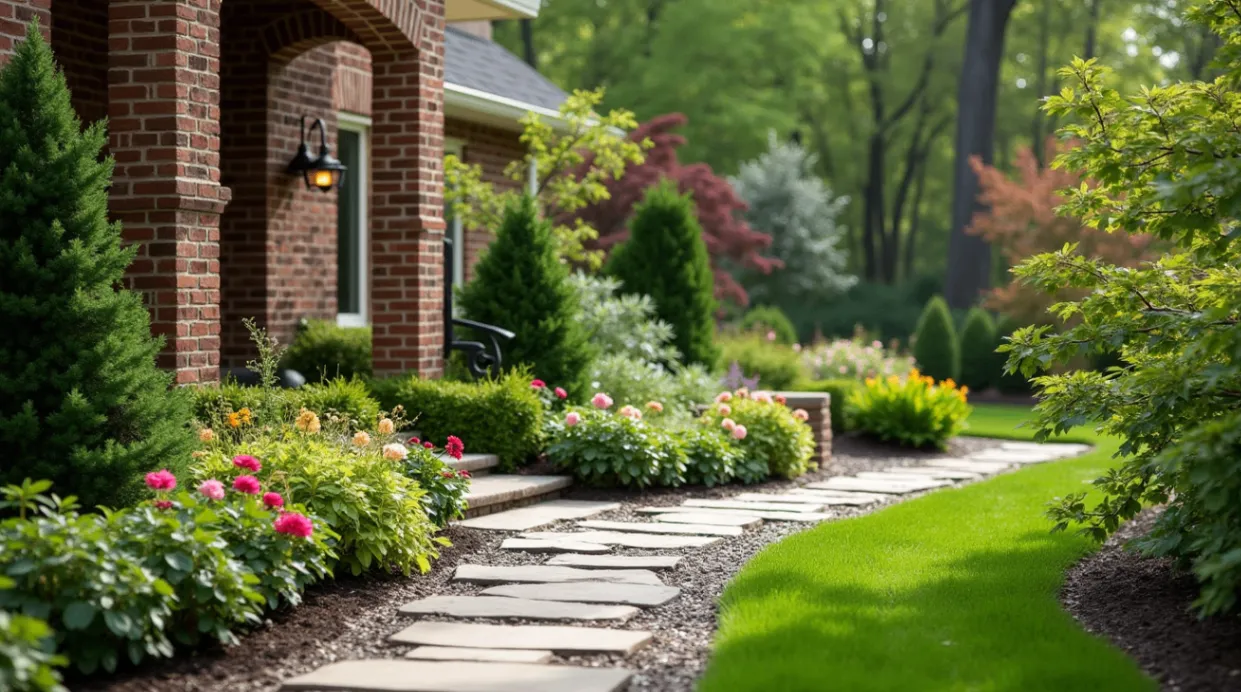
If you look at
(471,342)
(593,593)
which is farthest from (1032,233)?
(593,593)

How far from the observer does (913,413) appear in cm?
1227

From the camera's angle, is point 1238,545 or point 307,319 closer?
point 1238,545

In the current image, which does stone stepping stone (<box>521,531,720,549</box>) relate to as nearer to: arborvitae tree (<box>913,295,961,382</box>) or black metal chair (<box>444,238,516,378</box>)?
black metal chair (<box>444,238,516,378</box>)

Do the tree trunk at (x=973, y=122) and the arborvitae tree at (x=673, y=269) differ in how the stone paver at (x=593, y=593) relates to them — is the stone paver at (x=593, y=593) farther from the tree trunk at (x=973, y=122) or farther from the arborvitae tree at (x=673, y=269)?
the tree trunk at (x=973, y=122)

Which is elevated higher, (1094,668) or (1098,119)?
(1098,119)

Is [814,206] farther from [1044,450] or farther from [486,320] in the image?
[486,320]

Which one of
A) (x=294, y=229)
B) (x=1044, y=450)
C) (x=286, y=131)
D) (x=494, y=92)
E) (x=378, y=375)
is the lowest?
(x=1044, y=450)

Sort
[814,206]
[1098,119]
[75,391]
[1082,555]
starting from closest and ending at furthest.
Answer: [75,391] < [1098,119] < [1082,555] < [814,206]

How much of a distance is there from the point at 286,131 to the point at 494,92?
3.61m

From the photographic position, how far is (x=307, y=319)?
33.3 ft

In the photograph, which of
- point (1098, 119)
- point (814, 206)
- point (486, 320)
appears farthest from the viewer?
point (814, 206)

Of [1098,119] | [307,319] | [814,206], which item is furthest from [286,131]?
[814,206]

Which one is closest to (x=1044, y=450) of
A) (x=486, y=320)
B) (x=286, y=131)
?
(x=486, y=320)

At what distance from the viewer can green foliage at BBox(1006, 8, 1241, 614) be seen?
4344 mm
